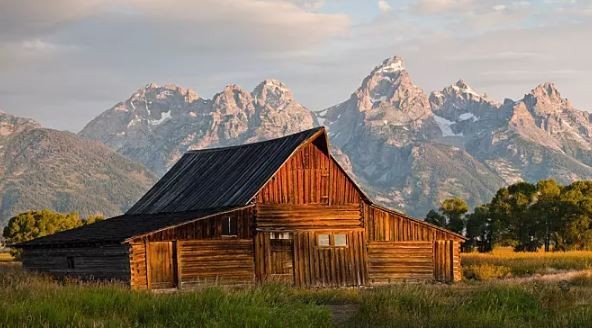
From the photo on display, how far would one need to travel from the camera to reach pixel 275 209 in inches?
1634

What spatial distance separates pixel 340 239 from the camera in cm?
4303

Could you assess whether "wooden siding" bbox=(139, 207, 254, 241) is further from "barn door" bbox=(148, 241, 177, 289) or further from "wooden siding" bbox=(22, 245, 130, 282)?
"wooden siding" bbox=(22, 245, 130, 282)

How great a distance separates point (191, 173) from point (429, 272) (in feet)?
44.5

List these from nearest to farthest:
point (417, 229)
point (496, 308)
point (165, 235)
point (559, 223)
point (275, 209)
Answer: point (496, 308)
point (165, 235)
point (275, 209)
point (417, 229)
point (559, 223)

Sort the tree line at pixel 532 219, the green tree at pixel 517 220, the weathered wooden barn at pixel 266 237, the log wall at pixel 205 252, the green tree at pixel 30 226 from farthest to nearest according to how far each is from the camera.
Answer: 1. the green tree at pixel 30 226
2. the green tree at pixel 517 220
3. the tree line at pixel 532 219
4. the weathered wooden barn at pixel 266 237
5. the log wall at pixel 205 252

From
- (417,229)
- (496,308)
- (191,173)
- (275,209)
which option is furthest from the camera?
(191,173)

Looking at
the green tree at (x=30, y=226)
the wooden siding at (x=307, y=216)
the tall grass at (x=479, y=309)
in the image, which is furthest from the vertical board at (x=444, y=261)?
the green tree at (x=30, y=226)

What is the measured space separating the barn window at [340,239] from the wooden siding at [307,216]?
14.6 inches

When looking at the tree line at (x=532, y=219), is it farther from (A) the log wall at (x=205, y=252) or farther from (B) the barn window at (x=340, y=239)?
(A) the log wall at (x=205, y=252)

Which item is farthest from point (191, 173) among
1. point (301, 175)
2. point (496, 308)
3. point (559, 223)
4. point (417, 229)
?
point (559, 223)

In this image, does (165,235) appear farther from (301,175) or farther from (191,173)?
(191,173)

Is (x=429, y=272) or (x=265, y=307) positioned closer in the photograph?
(x=265, y=307)

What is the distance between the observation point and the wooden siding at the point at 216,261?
3925 cm

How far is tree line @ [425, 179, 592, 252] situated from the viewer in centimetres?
7362
